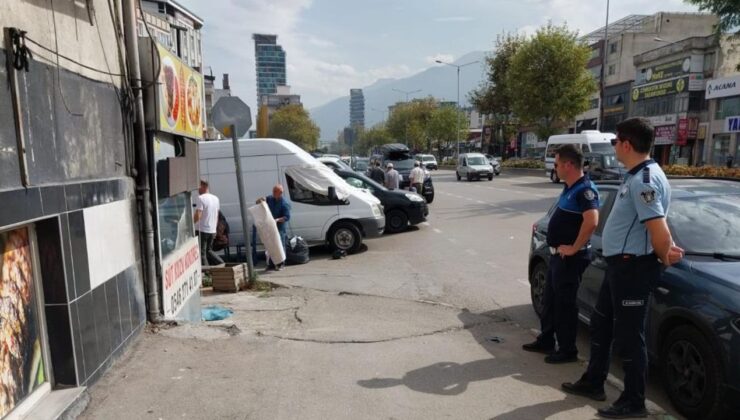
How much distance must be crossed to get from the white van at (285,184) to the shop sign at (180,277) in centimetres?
410

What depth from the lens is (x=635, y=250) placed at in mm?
3418

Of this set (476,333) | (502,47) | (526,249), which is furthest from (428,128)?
(476,333)

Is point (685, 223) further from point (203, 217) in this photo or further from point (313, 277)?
point (203, 217)

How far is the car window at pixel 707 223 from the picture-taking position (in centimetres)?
413

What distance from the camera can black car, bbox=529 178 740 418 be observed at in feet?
11.1

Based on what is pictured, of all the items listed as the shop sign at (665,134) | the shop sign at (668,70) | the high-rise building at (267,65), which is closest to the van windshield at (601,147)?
the shop sign at (665,134)

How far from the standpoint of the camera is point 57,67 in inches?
136

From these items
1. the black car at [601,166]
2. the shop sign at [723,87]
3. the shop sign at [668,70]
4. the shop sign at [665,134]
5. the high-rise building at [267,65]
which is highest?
the high-rise building at [267,65]

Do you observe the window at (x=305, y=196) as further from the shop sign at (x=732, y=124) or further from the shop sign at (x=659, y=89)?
the shop sign at (x=659, y=89)

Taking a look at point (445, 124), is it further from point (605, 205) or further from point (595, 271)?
point (595, 271)

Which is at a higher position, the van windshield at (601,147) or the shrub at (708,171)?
the van windshield at (601,147)

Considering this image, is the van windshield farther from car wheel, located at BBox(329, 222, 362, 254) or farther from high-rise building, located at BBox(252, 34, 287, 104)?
high-rise building, located at BBox(252, 34, 287, 104)

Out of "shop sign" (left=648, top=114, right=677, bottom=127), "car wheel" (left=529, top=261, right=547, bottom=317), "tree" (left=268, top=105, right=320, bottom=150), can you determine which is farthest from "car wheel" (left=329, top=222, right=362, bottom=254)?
"tree" (left=268, top=105, right=320, bottom=150)

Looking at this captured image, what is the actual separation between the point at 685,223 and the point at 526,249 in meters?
6.26
